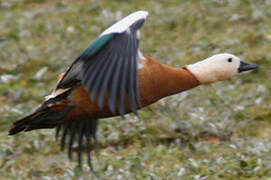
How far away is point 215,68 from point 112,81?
44.5 inches

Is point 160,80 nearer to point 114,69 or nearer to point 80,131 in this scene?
point 114,69

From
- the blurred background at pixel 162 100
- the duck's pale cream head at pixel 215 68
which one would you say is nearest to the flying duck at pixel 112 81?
the duck's pale cream head at pixel 215 68

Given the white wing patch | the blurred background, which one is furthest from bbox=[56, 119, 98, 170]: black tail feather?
the white wing patch

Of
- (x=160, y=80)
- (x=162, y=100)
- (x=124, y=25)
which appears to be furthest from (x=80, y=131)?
(x=162, y=100)

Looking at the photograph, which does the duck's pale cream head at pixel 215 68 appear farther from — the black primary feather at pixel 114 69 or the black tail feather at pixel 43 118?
the black tail feather at pixel 43 118

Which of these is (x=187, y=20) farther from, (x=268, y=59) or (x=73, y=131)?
(x=73, y=131)

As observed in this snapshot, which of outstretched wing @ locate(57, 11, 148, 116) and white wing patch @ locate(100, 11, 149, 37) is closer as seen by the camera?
outstretched wing @ locate(57, 11, 148, 116)

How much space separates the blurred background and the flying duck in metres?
0.56

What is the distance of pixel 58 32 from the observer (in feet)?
30.9

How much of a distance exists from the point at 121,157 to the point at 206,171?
2.73 ft

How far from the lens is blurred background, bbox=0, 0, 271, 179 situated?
18.7 ft

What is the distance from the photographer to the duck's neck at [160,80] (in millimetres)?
4953

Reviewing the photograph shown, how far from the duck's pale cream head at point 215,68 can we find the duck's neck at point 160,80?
0.07 metres

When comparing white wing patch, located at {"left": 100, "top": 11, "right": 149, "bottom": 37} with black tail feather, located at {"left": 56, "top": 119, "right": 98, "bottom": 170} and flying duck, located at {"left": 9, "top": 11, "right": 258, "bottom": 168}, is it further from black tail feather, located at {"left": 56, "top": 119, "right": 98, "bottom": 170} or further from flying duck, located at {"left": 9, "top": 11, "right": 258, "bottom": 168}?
black tail feather, located at {"left": 56, "top": 119, "right": 98, "bottom": 170}
